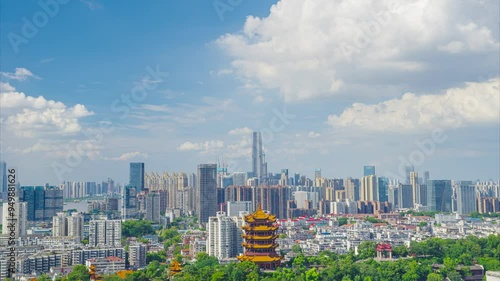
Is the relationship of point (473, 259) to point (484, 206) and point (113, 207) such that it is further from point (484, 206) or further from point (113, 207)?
point (113, 207)

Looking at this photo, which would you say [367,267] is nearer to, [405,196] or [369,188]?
[369,188]

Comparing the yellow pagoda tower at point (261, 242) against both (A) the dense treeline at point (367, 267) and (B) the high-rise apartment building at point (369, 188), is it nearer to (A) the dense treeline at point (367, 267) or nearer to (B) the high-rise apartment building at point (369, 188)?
(A) the dense treeline at point (367, 267)

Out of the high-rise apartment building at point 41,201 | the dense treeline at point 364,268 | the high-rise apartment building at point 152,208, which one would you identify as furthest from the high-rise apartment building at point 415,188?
the high-rise apartment building at point 41,201

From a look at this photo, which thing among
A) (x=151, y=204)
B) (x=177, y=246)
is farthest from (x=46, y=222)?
(x=177, y=246)

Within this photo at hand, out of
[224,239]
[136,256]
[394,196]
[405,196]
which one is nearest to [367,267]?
[224,239]

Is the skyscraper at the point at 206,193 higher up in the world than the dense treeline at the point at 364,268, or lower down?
higher up
